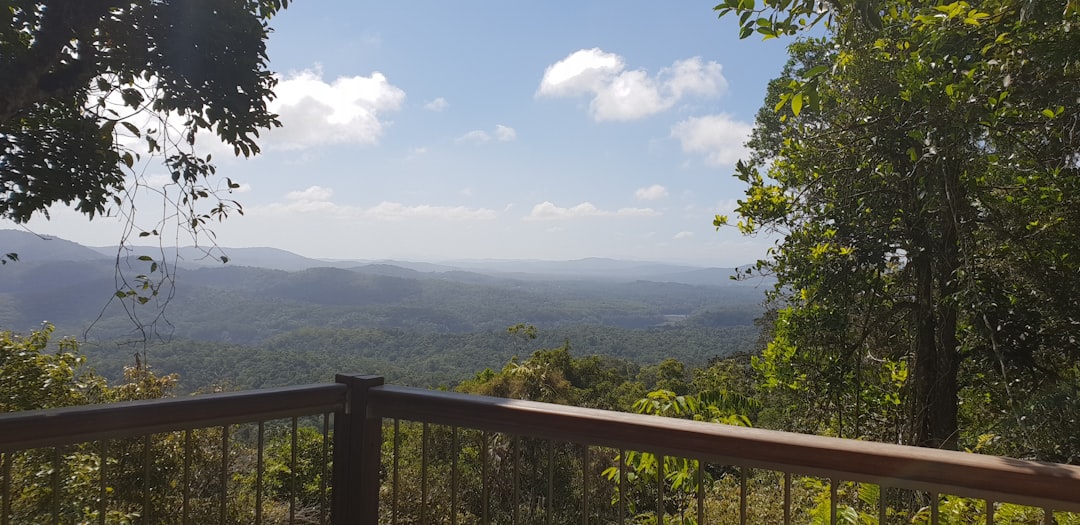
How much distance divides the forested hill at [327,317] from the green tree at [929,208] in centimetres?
73

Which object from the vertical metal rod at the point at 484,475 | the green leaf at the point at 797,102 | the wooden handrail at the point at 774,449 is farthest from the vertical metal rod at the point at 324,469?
the green leaf at the point at 797,102

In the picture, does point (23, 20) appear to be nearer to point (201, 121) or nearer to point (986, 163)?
point (201, 121)

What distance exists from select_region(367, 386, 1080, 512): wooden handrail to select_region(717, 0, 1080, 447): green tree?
1338 mm

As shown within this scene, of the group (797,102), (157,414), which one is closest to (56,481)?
(157,414)

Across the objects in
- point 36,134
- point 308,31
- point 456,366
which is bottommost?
point 456,366

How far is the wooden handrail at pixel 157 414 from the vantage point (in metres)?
1.41

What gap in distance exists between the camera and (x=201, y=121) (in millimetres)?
2701

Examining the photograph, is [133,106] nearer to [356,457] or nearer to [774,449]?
[356,457]

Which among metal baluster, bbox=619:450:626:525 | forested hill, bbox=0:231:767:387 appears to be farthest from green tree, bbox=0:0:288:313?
metal baluster, bbox=619:450:626:525

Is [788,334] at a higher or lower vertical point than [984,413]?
higher

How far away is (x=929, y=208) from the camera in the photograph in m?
3.18

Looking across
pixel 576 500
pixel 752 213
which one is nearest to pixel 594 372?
pixel 576 500

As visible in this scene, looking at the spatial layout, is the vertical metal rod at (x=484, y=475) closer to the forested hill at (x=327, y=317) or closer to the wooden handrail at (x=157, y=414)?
the wooden handrail at (x=157, y=414)

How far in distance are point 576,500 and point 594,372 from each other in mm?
4411
